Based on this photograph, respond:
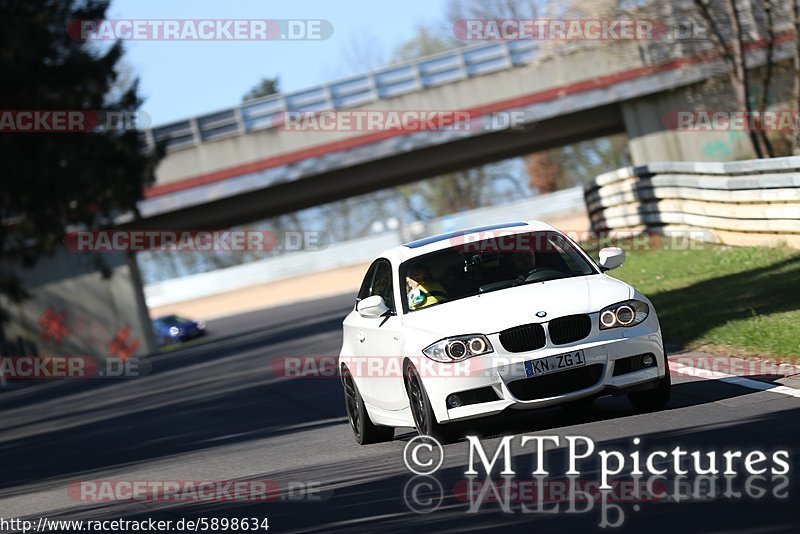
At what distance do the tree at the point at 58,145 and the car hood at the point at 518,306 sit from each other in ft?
101

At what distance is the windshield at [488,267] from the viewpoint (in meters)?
10.7

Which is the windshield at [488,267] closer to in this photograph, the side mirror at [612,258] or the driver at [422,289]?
the driver at [422,289]

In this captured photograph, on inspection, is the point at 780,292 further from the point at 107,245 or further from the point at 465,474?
the point at 107,245

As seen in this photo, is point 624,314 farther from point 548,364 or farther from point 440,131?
point 440,131

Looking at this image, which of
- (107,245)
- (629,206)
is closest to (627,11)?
(629,206)

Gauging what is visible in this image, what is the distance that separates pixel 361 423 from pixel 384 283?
1.11 metres

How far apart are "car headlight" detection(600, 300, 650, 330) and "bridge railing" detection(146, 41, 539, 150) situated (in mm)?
33334

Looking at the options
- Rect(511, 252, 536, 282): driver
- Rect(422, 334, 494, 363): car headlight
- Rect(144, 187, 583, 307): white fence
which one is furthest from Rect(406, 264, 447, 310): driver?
Rect(144, 187, 583, 307): white fence

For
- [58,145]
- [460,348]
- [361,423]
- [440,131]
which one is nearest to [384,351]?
[361,423]

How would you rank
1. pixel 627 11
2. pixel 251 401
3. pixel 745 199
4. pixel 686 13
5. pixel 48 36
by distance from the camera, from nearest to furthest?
pixel 251 401 → pixel 745 199 → pixel 686 13 → pixel 627 11 → pixel 48 36

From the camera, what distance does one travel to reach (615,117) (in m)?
46.0

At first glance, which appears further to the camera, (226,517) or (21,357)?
(21,357)

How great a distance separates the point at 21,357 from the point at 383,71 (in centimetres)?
1559

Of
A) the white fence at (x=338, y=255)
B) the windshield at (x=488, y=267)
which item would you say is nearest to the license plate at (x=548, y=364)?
the windshield at (x=488, y=267)
